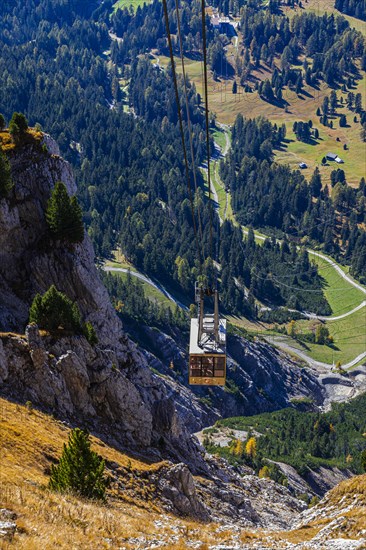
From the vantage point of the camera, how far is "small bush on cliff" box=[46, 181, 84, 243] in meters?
78.1

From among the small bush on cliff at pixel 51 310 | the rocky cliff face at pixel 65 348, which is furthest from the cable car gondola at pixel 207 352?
the small bush on cliff at pixel 51 310

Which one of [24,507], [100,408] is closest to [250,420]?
[100,408]

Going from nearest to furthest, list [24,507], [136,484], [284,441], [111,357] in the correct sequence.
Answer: [24,507], [136,484], [111,357], [284,441]

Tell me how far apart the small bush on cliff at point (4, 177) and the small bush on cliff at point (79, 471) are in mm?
37658

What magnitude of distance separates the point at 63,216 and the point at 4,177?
24.1 feet

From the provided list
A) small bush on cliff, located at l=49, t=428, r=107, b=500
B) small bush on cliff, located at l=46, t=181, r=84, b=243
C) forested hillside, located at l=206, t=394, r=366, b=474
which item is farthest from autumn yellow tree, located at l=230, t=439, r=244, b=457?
small bush on cliff, located at l=49, t=428, r=107, b=500

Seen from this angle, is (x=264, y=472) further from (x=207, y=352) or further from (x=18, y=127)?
(x=18, y=127)

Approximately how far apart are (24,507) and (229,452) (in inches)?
4474

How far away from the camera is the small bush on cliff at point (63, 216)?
7812 centimetres

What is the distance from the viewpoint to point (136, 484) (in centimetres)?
6084

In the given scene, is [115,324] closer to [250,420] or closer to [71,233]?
[71,233]

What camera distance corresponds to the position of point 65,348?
69375mm

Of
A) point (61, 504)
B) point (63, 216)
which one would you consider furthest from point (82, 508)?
point (63, 216)

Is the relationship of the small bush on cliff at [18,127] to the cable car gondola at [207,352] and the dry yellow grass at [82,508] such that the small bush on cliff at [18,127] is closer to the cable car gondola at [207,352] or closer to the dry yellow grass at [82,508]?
the cable car gondola at [207,352]
